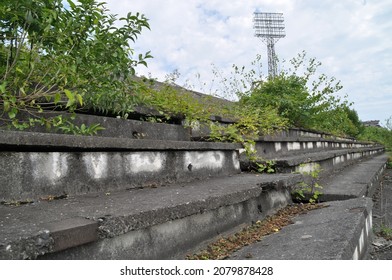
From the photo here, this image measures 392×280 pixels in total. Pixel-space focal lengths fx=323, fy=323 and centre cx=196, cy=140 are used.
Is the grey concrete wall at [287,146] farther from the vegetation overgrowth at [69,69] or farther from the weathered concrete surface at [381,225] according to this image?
the weathered concrete surface at [381,225]

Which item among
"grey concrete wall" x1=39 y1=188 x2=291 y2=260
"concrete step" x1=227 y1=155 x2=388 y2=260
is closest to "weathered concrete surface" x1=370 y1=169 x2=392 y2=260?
"concrete step" x1=227 y1=155 x2=388 y2=260

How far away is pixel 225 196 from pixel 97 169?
2.45 ft

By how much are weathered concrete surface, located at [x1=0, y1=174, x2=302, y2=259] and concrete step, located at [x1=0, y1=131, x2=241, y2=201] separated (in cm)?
10

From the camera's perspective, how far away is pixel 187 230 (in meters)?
1.71

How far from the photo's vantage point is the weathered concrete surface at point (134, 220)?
1058 mm

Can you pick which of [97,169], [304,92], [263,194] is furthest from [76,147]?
[304,92]

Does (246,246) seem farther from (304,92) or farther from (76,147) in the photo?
(304,92)

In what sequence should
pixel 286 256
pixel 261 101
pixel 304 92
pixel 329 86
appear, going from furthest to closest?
pixel 329 86 → pixel 304 92 → pixel 261 101 → pixel 286 256

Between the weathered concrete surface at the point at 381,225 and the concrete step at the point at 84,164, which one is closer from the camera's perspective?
the concrete step at the point at 84,164

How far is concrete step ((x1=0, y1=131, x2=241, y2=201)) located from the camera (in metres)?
1.49

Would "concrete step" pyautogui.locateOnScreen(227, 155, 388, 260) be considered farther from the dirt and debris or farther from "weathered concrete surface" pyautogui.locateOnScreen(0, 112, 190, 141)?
"weathered concrete surface" pyautogui.locateOnScreen(0, 112, 190, 141)

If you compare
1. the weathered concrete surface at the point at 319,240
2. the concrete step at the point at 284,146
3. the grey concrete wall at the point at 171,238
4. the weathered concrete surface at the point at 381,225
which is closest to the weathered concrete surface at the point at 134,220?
the grey concrete wall at the point at 171,238

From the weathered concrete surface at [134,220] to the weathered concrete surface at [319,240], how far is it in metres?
0.27

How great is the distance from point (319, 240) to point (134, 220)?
1001 millimetres
